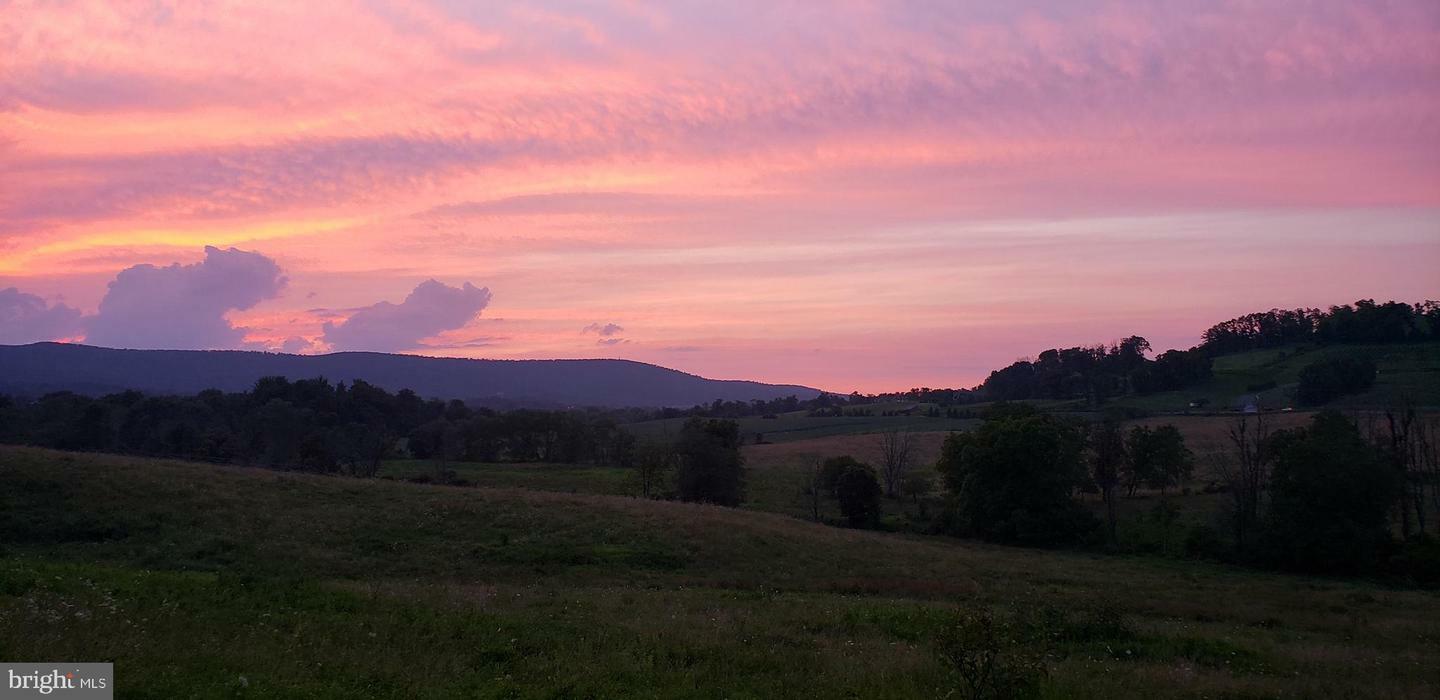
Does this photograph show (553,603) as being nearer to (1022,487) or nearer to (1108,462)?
(1022,487)

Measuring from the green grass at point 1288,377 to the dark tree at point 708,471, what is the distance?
6024 centimetres

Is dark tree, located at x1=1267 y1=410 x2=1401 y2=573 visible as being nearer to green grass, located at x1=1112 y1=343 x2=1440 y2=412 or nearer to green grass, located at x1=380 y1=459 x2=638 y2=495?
green grass, located at x1=1112 y1=343 x2=1440 y2=412

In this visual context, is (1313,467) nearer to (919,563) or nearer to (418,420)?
(919,563)

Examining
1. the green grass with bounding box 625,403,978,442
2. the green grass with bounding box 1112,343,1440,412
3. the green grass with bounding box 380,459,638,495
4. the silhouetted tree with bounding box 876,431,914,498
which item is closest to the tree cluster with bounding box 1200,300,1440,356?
the green grass with bounding box 1112,343,1440,412

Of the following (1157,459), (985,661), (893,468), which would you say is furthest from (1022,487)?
(985,661)

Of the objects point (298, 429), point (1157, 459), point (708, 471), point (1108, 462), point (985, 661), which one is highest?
point (985, 661)

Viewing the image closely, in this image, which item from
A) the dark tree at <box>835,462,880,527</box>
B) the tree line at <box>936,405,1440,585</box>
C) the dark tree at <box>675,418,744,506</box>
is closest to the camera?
the tree line at <box>936,405,1440,585</box>

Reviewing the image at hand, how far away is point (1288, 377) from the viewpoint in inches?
4567

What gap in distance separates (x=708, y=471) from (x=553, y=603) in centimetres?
4538

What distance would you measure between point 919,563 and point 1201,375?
117 metres

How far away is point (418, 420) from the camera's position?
11494cm

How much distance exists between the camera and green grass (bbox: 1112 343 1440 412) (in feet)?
289

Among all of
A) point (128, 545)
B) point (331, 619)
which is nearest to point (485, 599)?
point (331, 619)

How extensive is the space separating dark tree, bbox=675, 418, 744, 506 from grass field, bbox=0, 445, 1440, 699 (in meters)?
22.3
